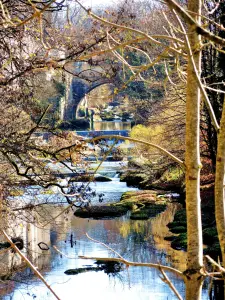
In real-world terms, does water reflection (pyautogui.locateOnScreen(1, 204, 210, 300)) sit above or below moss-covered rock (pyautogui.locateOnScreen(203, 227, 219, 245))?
below

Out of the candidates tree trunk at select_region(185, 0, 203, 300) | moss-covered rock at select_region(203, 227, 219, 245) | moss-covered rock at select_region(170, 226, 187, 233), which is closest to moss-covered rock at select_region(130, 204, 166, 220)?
moss-covered rock at select_region(170, 226, 187, 233)

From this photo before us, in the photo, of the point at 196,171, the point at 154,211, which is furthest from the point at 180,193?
the point at 196,171

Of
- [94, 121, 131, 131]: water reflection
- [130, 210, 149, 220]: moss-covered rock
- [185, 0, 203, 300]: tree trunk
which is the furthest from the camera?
[94, 121, 131, 131]: water reflection

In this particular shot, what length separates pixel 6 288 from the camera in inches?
508

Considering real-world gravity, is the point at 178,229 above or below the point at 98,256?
below

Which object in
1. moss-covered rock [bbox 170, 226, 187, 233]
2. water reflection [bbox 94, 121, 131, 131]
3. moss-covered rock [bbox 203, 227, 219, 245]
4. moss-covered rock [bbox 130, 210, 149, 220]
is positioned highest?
water reflection [bbox 94, 121, 131, 131]

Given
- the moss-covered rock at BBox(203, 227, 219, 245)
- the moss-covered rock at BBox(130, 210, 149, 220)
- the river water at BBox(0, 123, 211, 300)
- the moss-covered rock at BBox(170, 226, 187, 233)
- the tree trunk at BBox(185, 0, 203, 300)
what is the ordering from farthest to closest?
the moss-covered rock at BBox(130, 210, 149, 220), the moss-covered rock at BBox(170, 226, 187, 233), the moss-covered rock at BBox(203, 227, 219, 245), the river water at BBox(0, 123, 211, 300), the tree trunk at BBox(185, 0, 203, 300)

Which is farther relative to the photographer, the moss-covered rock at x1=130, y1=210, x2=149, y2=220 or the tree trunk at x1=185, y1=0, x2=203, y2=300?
the moss-covered rock at x1=130, y1=210, x2=149, y2=220

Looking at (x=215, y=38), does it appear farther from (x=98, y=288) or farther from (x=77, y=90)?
(x=77, y=90)

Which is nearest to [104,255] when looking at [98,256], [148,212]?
[98,256]

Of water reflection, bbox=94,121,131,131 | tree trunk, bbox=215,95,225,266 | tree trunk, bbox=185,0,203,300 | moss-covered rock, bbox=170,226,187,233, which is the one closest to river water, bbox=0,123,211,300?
moss-covered rock, bbox=170,226,187,233

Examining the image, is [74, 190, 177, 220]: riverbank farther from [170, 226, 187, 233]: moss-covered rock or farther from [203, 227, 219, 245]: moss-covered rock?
[203, 227, 219, 245]: moss-covered rock

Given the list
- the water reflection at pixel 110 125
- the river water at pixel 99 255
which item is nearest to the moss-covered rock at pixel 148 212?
the river water at pixel 99 255

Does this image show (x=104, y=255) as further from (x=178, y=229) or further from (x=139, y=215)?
(x=139, y=215)
